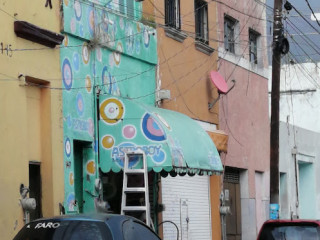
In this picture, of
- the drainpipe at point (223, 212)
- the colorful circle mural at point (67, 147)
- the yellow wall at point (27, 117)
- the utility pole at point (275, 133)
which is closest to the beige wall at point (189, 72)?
the drainpipe at point (223, 212)

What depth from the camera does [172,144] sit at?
1712 cm

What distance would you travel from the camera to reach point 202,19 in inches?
923

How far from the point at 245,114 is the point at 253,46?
271 centimetres

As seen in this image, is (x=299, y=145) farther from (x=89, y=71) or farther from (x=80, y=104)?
(x=80, y=104)

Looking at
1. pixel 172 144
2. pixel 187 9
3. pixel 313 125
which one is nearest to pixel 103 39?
pixel 172 144

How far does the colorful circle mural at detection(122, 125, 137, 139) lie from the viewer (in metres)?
17.2

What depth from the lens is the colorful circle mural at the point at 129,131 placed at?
56.4 ft

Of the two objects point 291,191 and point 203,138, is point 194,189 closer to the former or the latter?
point 203,138

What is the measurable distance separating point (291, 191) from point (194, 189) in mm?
9187

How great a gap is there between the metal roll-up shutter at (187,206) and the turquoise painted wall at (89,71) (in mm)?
2635

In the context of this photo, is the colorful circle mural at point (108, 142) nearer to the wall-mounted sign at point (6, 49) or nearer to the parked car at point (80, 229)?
the wall-mounted sign at point (6, 49)

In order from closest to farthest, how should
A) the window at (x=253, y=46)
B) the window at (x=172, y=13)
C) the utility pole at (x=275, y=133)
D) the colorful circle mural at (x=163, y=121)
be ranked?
1. the colorful circle mural at (x=163, y=121)
2. the window at (x=172, y=13)
3. the utility pole at (x=275, y=133)
4. the window at (x=253, y=46)

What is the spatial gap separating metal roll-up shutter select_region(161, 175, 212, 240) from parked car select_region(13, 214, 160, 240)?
9.93 meters

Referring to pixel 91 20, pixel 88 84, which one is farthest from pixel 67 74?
pixel 91 20
